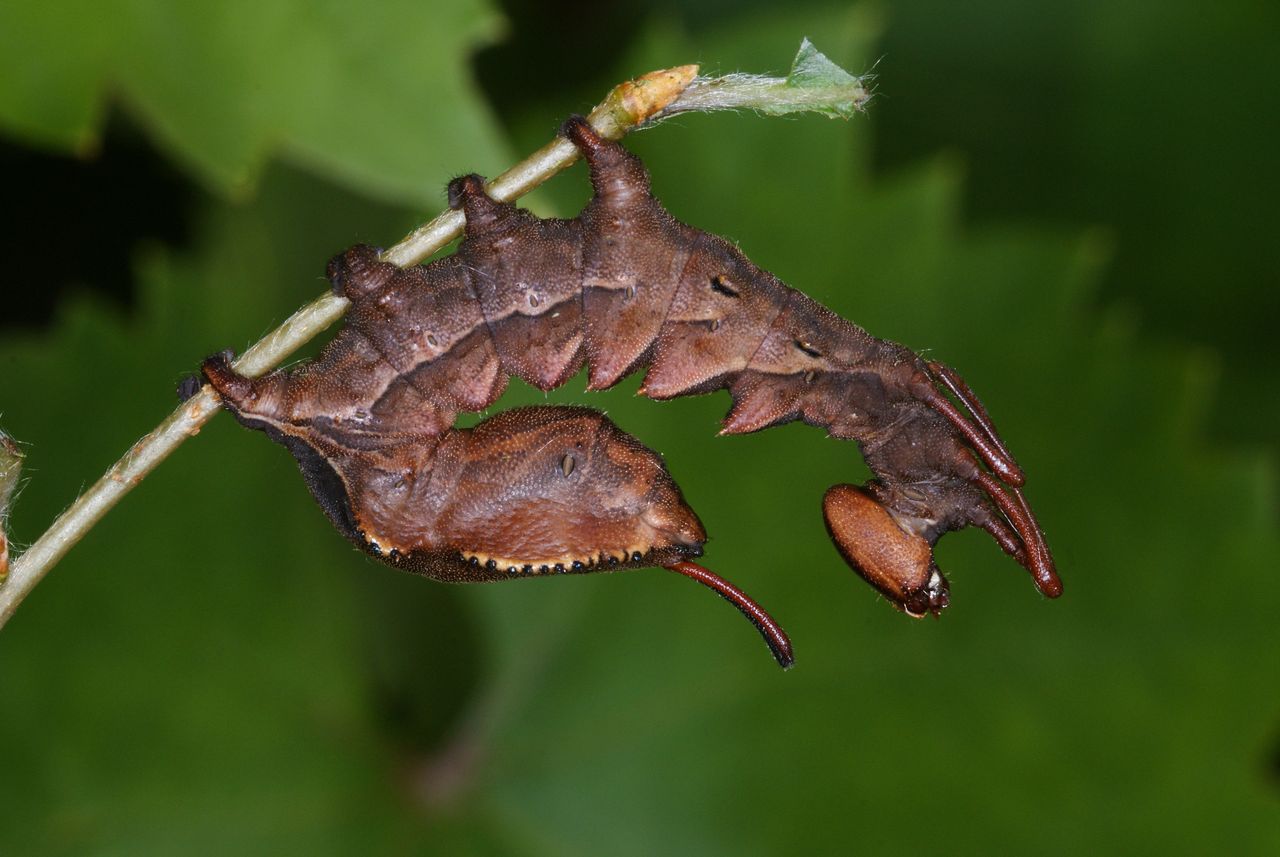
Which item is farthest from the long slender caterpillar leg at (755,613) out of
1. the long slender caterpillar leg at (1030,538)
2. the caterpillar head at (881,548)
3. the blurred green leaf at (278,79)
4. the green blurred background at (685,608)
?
the green blurred background at (685,608)

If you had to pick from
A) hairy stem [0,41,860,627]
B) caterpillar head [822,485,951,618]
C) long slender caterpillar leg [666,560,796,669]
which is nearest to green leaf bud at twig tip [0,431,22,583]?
hairy stem [0,41,860,627]

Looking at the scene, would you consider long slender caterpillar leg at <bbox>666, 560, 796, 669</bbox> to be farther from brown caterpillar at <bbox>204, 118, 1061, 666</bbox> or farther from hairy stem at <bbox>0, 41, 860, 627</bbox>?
hairy stem at <bbox>0, 41, 860, 627</bbox>

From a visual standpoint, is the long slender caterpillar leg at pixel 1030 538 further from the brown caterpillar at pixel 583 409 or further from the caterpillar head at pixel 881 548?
the caterpillar head at pixel 881 548

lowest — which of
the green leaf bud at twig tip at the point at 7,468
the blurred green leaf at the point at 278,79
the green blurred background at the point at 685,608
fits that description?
the green blurred background at the point at 685,608

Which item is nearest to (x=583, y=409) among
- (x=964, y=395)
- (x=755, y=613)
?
(x=755, y=613)

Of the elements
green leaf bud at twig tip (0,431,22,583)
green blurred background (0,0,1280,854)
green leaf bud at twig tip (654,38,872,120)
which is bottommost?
green blurred background (0,0,1280,854)

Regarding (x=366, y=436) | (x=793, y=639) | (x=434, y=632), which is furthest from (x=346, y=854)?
(x=366, y=436)

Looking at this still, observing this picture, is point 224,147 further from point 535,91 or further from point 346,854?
point 346,854
